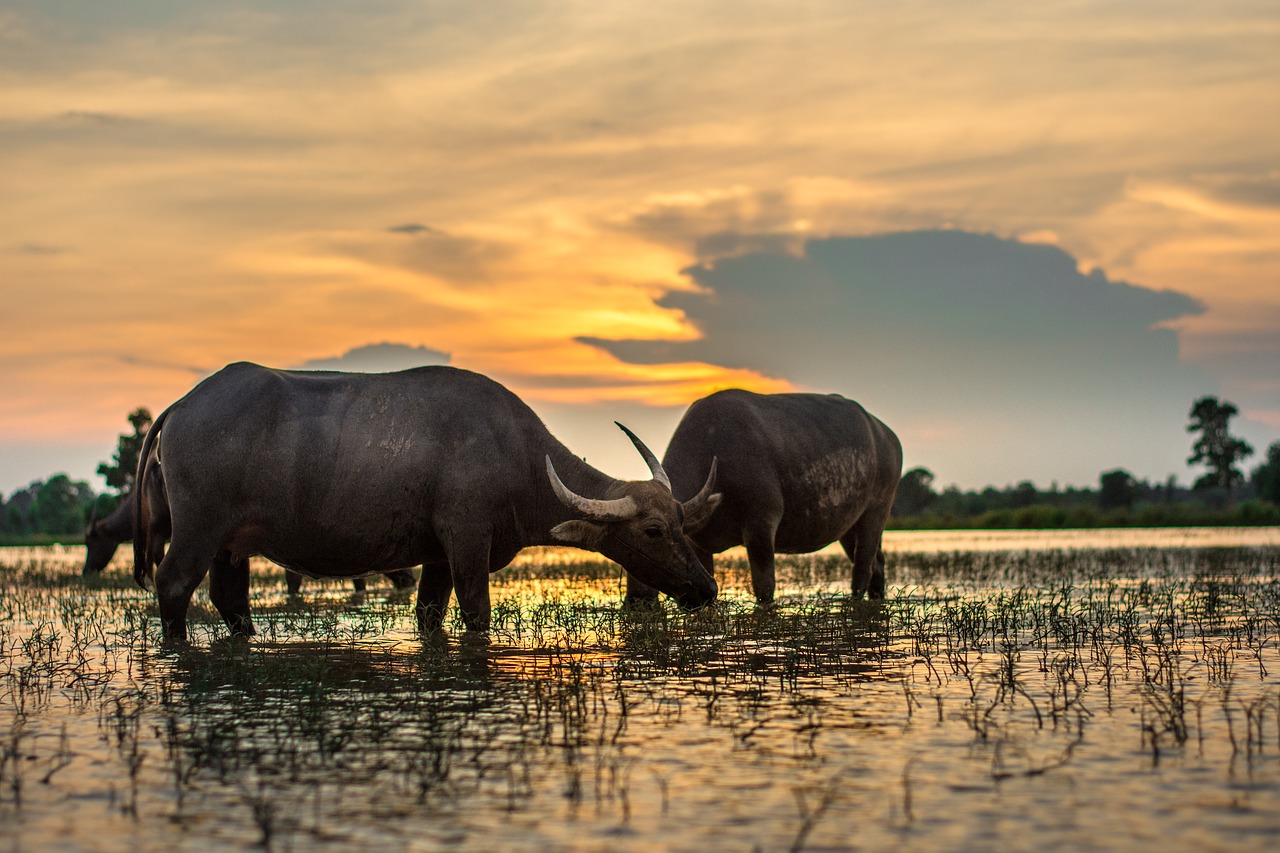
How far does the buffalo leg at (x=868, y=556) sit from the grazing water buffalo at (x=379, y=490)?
435 centimetres

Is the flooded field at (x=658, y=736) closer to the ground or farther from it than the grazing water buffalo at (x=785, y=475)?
closer to the ground

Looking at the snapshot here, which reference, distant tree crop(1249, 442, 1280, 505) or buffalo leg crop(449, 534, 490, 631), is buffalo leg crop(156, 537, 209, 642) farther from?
distant tree crop(1249, 442, 1280, 505)

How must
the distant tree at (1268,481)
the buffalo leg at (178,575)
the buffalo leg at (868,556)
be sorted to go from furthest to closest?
the distant tree at (1268,481) < the buffalo leg at (868,556) < the buffalo leg at (178,575)

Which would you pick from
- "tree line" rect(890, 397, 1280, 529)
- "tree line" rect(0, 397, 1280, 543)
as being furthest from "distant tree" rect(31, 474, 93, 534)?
"tree line" rect(890, 397, 1280, 529)

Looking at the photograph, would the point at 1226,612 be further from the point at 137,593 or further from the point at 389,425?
the point at 137,593

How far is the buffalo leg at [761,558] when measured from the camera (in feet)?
38.8

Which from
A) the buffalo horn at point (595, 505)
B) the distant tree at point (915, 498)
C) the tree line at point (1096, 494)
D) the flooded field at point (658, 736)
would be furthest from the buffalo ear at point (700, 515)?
the distant tree at point (915, 498)

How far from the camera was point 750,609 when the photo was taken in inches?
445

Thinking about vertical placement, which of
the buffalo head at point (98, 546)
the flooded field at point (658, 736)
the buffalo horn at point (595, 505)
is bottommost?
the flooded field at point (658, 736)

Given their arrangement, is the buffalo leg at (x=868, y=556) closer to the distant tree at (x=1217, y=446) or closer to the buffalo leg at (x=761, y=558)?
the buffalo leg at (x=761, y=558)

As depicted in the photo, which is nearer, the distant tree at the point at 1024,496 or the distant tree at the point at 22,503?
the distant tree at the point at 1024,496

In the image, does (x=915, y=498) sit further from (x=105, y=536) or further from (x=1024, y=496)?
(x=105, y=536)

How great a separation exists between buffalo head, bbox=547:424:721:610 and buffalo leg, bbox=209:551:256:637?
8.00ft

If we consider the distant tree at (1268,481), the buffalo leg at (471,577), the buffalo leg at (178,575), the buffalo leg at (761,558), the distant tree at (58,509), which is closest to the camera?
the buffalo leg at (178,575)
